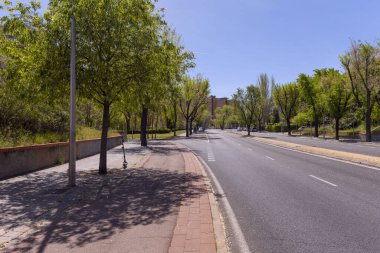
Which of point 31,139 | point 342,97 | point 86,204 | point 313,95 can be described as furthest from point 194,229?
point 313,95

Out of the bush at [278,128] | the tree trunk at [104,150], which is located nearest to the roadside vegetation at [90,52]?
the tree trunk at [104,150]

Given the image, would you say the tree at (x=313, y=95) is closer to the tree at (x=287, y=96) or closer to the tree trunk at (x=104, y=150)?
the tree at (x=287, y=96)

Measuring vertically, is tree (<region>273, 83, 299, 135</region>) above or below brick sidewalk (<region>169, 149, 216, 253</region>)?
above

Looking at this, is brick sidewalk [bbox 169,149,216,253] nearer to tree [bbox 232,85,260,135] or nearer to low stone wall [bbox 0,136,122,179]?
low stone wall [bbox 0,136,122,179]

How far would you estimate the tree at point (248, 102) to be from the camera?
71312 millimetres

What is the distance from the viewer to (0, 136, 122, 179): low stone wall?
1193cm

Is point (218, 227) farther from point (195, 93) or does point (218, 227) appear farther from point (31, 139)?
point (195, 93)

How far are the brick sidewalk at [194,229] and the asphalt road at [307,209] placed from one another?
24.8 inches

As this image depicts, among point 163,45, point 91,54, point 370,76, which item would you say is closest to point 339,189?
point 163,45

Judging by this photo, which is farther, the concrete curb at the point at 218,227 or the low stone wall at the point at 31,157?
the low stone wall at the point at 31,157

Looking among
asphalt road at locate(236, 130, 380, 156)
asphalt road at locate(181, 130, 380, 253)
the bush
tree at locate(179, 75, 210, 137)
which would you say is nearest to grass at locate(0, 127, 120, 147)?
asphalt road at locate(181, 130, 380, 253)

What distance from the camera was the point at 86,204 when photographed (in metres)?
8.33

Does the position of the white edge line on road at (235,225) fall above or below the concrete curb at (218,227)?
below

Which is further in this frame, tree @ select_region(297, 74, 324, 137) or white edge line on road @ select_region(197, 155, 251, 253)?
tree @ select_region(297, 74, 324, 137)
